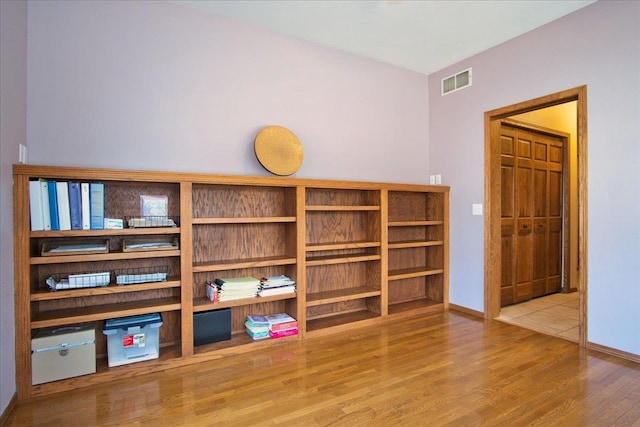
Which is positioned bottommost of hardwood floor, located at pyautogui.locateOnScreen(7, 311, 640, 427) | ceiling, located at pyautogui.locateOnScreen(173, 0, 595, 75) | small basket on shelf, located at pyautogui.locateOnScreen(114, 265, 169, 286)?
hardwood floor, located at pyautogui.locateOnScreen(7, 311, 640, 427)

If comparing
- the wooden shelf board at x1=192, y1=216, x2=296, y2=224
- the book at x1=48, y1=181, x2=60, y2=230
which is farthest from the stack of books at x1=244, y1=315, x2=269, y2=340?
the book at x1=48, y1=181, x2=60, y2=230

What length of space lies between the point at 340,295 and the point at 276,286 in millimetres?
672

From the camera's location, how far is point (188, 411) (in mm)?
1910

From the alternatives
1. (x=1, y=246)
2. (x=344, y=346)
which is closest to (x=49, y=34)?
(x=1, y=246)

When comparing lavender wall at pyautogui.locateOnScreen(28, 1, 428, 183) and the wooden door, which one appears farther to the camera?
the wooden door

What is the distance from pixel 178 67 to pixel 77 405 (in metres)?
2.41

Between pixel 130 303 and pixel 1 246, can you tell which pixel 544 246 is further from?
pixel 1 246

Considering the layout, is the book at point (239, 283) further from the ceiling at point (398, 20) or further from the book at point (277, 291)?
the ceiling at point (398, 20)

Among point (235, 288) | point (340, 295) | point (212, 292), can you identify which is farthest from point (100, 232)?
point (340, 295)

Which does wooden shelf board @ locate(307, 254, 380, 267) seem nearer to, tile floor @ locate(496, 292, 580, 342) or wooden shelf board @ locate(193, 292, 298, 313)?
wooden shelf board @ locate(193, 292, 298, 313)

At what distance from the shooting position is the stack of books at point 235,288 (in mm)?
2666

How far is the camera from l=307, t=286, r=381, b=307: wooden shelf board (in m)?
3.09

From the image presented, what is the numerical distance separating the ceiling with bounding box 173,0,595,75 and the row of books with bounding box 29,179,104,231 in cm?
166

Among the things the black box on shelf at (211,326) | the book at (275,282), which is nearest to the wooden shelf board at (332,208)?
the book at (275,282)
